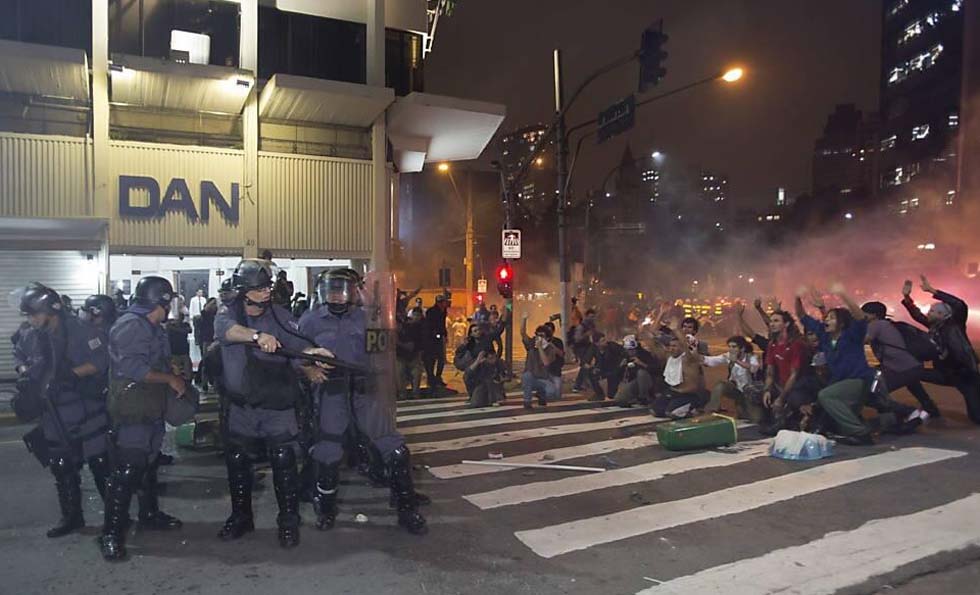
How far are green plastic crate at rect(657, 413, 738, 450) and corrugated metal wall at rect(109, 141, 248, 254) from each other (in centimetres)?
1005

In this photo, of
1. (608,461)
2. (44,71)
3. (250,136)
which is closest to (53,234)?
(44,71)

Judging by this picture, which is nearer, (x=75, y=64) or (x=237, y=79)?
(x=75, y=64)

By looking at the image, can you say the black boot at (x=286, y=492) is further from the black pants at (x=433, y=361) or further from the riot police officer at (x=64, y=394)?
the black pants at (x=433, y=361)

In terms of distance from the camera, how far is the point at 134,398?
4.58m

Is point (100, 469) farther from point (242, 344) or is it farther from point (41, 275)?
point (41, 275)

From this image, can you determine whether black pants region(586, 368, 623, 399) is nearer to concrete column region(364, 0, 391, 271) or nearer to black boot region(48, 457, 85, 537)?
concrete column region(364, 0, 391, 271)

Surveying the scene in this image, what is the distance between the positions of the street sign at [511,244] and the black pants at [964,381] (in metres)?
8.45

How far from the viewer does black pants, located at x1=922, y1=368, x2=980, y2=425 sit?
28.4 ft

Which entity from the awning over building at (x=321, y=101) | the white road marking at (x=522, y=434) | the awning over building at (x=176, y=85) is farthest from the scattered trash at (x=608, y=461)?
the awning over building at (x=176, y=85)

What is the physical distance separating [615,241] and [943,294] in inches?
2144

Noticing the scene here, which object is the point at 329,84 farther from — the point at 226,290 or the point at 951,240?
the point at 951,240

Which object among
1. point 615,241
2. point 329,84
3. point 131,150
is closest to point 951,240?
point 615,241

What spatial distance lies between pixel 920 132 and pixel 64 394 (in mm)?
71181

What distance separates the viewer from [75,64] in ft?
38.0
